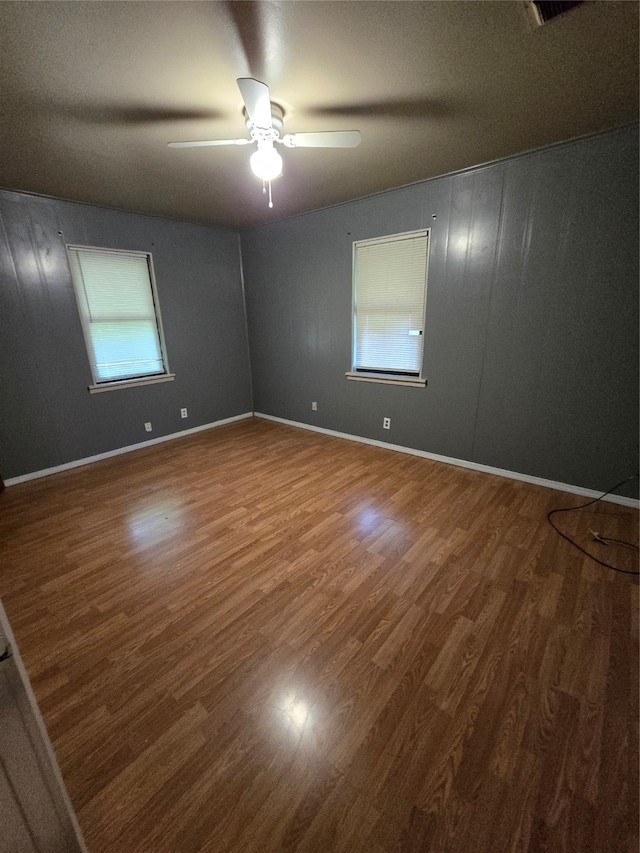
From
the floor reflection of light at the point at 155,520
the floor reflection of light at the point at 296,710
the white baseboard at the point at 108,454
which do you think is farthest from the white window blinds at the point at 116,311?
the floor reflection of light at the point at 296,710

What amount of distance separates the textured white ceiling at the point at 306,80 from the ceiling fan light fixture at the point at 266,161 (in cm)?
25

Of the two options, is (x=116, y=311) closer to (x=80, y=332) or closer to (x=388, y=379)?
(x=80, y=332)

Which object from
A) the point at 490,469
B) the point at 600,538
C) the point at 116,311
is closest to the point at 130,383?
the point at 116,311

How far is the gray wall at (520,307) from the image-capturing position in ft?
7.69

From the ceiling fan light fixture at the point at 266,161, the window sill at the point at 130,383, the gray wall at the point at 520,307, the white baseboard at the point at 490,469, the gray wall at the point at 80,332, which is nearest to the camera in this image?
the ceiling fan light fixture at the point at 266,161

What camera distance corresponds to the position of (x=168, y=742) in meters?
1.20

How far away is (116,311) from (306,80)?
9.68ft

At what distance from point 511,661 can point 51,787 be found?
1.64m

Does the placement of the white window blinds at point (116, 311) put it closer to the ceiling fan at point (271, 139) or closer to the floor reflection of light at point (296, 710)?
the ceiling fan at point (271, 139)

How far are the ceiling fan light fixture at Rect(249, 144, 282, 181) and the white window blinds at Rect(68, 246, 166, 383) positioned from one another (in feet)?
8.01

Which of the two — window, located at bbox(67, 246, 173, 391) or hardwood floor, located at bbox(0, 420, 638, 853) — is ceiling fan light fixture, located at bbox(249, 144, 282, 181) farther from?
window, located at bbox(67, 246, 173, 391)

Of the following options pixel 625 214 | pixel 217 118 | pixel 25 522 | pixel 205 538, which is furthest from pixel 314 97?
pixel 25 522

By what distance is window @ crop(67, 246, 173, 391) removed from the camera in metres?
3.41

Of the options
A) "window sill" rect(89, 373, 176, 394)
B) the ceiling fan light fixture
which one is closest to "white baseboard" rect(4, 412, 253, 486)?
"window sill" rect(89, 373, 176, 394)
